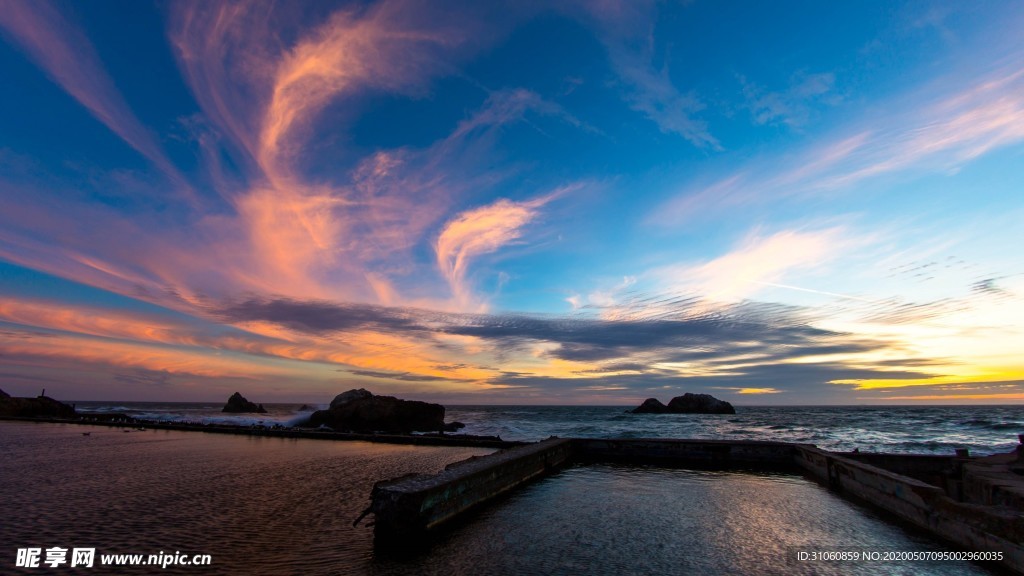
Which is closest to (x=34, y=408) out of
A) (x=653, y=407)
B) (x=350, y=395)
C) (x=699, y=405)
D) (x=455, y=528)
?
(x=350, y=395)

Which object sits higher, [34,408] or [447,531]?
[34,408]

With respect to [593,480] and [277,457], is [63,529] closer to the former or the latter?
[277,457]

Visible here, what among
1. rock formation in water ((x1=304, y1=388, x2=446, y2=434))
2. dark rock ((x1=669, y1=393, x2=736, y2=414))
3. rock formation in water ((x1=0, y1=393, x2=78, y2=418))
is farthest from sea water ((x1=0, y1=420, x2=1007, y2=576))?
dark rock ((x1=669, y1=393, x2=736, y2=414))

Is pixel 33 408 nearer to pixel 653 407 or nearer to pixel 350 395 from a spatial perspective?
pixel 350 395

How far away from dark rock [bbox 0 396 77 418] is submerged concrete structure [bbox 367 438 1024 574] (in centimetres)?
6416

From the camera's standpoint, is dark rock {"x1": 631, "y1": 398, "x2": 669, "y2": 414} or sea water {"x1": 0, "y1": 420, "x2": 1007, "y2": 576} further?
dark rock {"x1": 631, "y1": 398, "x2": 669, "y2": 414}

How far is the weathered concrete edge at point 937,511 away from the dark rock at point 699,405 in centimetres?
11799

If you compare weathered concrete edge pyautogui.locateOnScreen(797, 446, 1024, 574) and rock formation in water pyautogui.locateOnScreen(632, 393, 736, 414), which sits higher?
weathered concrete edge pyautogui.locateOnScreen(797, 446, 1024, 574)

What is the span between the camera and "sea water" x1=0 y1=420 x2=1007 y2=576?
816 centimetres

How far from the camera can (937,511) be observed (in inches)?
402

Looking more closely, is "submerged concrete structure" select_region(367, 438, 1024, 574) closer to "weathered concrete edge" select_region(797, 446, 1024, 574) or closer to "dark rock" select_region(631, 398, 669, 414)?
"weathered concrete edge" select_region(797, 446, 1024, 574)

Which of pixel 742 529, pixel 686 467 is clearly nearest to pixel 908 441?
pixel 686 467

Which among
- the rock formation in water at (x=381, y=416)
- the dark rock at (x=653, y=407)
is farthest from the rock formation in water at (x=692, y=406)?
the rock formation in water at (x=381, y=416)

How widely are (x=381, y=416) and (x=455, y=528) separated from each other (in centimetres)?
4204
